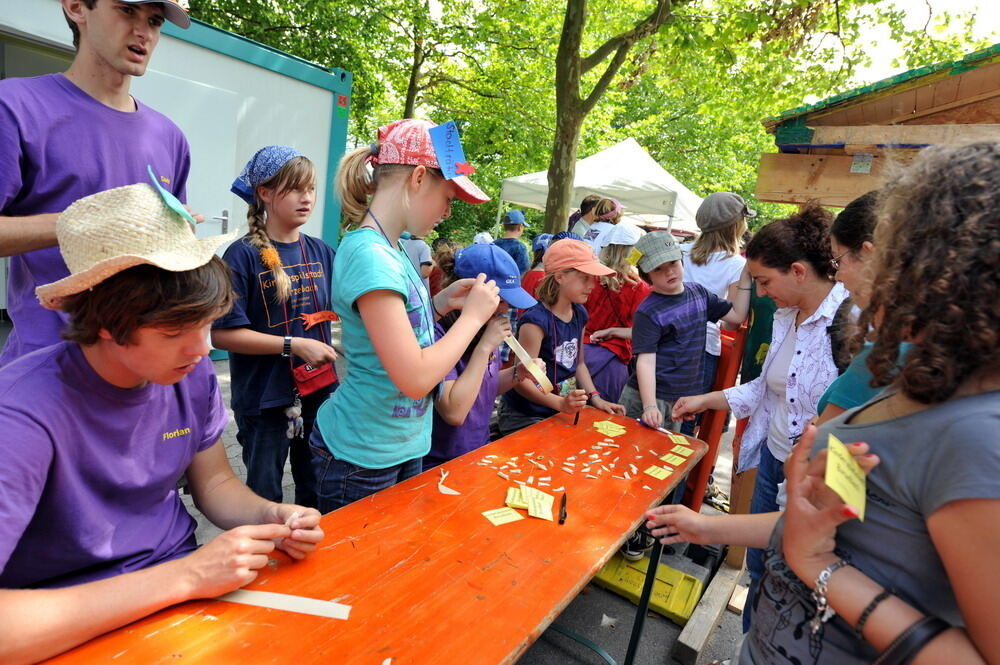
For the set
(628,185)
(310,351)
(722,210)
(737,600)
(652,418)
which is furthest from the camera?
(628,185)

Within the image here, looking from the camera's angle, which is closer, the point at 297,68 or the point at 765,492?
the point at 765,492

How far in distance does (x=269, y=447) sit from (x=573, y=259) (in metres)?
1.79

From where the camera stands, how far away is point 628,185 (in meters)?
10.6

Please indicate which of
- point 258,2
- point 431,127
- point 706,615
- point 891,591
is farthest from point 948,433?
point 258,2

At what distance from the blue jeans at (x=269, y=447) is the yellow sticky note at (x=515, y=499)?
1.22 metres

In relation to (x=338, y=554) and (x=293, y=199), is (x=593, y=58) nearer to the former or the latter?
(x=293, y=199)

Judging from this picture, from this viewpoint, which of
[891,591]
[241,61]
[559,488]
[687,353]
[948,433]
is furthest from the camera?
[241,61]

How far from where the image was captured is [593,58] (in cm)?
807

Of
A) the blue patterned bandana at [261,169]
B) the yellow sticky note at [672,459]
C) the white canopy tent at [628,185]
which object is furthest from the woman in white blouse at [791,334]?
the white canopy tent at [628,185]

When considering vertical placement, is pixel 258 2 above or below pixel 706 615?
above

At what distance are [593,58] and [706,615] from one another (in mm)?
7410

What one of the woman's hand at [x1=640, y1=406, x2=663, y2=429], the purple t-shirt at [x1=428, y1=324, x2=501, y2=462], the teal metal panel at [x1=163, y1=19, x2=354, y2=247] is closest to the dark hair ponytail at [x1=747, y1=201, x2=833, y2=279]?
the woman's hand at [x1=640, y1=406, x2=663, y2=429]

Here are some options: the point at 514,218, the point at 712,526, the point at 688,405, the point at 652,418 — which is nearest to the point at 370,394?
the point at 712,526

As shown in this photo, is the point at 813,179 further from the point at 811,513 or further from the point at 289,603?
the point at 289,603
